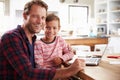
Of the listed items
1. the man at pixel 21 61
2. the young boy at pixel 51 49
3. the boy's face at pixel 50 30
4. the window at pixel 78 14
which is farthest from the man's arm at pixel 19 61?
the window at pixel 78 14

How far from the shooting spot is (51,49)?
1806mm

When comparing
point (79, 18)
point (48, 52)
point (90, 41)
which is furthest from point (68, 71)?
point (79, 18)

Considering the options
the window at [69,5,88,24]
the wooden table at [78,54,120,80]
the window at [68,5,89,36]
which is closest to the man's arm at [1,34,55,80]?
→ the wooden table at [78,54,120,80]

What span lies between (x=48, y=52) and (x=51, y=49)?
46 millimetres

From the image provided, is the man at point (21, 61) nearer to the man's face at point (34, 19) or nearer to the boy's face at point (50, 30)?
the man's face at point (34, 19)

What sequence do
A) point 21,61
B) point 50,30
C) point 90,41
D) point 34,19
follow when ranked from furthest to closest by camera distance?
point 90,41 → point 50,30 → point 34,19 → point 21,61

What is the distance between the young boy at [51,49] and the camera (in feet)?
5.45

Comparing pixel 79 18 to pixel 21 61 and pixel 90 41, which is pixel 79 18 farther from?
pixel 21 61

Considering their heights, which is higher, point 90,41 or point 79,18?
point 79,18

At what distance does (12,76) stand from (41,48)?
22.8 inches

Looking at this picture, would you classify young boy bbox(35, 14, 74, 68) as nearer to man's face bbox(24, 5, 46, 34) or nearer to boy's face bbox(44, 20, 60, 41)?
boy's face bbox(44, 20, 60, 41)

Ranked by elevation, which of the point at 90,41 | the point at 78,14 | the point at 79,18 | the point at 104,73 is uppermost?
the point at 78,14

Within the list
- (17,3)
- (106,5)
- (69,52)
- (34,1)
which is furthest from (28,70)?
(106,5)

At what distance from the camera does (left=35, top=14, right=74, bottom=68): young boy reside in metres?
1.66
